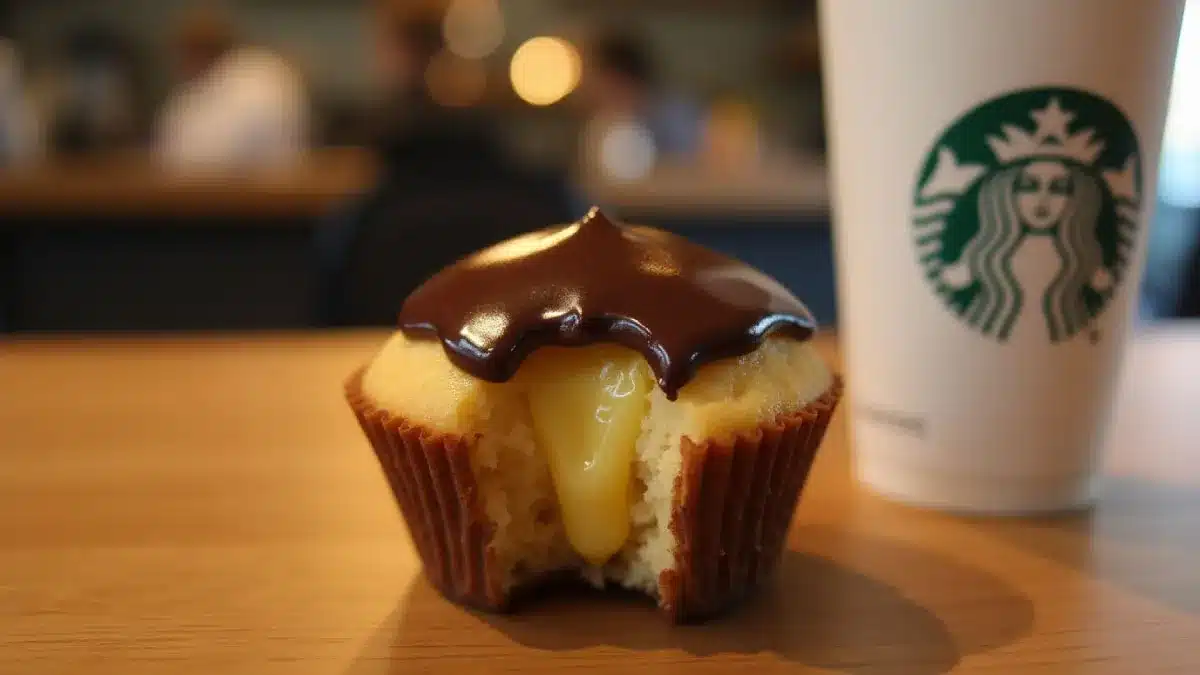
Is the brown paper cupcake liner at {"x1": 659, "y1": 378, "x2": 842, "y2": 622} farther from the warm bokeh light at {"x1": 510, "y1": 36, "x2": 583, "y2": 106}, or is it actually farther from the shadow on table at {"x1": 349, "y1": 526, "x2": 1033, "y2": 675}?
the warm bokeh light at {"x1": 510, "y1": 36, "x2": 583, "y2": 106}

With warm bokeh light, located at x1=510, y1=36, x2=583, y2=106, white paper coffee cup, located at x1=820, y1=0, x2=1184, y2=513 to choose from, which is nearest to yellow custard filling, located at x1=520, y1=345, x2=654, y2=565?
white paper coffee cup, located at x1=820, y1=0, x2=1184, y2=513

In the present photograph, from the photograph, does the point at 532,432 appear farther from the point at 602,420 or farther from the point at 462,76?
the point at 462,76

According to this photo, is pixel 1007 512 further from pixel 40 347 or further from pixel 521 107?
pixel 521 107

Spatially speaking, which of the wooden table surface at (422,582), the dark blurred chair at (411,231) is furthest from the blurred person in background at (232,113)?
the wooden table surface at (422,582)

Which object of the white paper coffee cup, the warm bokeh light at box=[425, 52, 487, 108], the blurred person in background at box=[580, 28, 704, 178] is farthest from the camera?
the warm bokeh light at box=[425, 52, 487, 108]

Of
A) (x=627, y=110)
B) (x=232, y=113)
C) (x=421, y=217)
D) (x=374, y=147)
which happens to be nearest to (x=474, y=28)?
(x=627, y=110)

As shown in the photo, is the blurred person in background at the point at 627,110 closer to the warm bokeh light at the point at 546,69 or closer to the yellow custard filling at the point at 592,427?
the warm bokeh light at the point at 546,69
